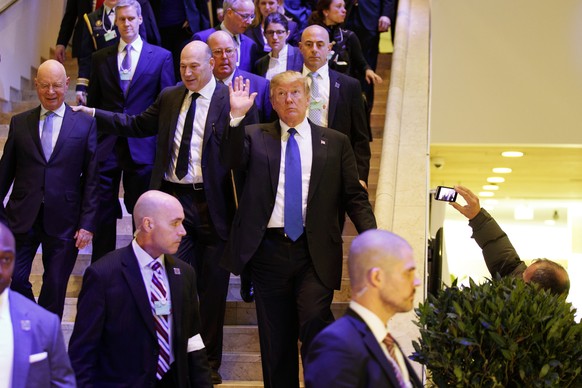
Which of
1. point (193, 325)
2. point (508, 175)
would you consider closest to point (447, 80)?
point (508, 175)

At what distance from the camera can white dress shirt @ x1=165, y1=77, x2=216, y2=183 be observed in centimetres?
674

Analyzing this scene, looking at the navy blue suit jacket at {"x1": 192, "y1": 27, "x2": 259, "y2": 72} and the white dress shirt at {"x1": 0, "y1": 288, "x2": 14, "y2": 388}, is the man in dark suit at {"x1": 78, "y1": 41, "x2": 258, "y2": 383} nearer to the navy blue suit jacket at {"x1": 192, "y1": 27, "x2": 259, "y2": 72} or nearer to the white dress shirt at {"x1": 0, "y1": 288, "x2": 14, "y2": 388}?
the navy blue suit jacket at {"x1": 192, "y1": 27, "x2": 259, "y2": 72}

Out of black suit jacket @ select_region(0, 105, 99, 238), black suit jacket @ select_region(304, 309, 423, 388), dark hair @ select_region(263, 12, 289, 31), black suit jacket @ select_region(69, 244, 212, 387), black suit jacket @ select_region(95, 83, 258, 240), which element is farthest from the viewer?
dark hair @ select_region(263, 12, 289, 31)

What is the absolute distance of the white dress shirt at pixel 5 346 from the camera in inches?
163

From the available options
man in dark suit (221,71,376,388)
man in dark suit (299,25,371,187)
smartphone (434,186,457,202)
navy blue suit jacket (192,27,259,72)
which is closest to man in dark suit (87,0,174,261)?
navy blue suit jacket (192,27,259,72)

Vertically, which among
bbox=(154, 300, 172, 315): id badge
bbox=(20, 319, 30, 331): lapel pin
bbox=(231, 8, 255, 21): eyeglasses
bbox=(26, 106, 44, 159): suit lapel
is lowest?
bbox=(154, 300, 172, 315): id badge

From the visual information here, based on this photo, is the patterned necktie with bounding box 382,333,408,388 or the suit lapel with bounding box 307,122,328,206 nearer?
the patterned necktie with bounding box 382,333,408,388

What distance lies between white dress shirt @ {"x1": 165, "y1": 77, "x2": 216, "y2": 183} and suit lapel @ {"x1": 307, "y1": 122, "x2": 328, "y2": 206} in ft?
2.72

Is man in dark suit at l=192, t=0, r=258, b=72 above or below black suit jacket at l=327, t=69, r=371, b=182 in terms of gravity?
above

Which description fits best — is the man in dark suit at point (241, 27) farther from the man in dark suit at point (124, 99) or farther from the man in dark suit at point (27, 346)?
the man in dark suit at point (27, 346)

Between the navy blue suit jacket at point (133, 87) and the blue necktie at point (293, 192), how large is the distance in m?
1.82

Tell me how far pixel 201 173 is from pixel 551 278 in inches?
85.5

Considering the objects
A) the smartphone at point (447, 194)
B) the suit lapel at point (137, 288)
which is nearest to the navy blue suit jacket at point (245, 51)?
the smartphone at point (447, 194)

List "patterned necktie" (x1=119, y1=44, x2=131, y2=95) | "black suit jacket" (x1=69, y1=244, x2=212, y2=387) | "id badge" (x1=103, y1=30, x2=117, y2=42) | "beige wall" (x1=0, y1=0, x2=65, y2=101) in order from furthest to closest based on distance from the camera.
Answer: "beige wall" (x1=0, y1=0, x2=65, y2=101) < "id badge" (x1=103, y1=30, x2=117, y2=42) < "patterned necktie" (x1=119, y1=44, x2=131, y2=95) < "black suit jacket" (x1=69, y1=244, x2=212, y2=387)
